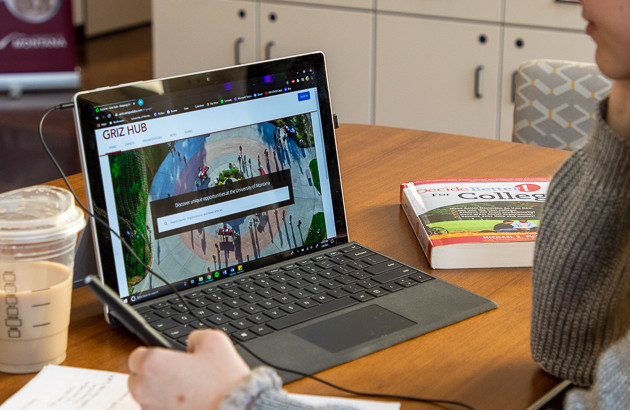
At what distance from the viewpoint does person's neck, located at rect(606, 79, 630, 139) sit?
850mm

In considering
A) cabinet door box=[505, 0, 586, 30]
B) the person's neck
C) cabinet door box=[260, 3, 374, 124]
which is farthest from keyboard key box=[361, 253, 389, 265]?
cabinet door box=[260, 3, 374, 124]

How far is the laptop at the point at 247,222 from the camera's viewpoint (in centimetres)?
97

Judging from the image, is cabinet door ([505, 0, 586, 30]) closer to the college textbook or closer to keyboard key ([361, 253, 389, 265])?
the college textbook

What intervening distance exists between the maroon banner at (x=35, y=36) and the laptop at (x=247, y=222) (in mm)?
4020

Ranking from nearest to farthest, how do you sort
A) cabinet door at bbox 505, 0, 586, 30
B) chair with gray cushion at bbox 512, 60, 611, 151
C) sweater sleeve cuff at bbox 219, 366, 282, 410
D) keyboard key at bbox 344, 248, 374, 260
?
1. sweater sleeve cuff at bbox 219, 366, 282, 410
2. keyboard key at bbox 344, 248, 374, 260
3. chair with gray cushion at bbox 512, 60, 611, 151
4. cabinet door at bbox 505, 0, 586, 30

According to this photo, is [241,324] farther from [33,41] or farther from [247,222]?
[33,41]

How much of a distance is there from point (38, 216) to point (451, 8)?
8.47 ft

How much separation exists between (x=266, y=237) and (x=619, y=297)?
0.45m

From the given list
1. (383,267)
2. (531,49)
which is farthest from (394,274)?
(531,49)


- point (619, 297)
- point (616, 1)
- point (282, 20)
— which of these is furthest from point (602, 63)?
point (282, 20)

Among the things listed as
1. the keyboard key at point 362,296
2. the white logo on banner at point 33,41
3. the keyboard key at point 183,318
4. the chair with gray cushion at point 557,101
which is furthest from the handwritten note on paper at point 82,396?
the white logo on banner at point 33,41

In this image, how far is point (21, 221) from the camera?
881 millimetres

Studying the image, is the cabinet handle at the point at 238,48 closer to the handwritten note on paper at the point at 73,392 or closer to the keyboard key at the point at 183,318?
the keyboard key at the point at 183,318

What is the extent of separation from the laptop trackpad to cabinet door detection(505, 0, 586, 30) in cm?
232
